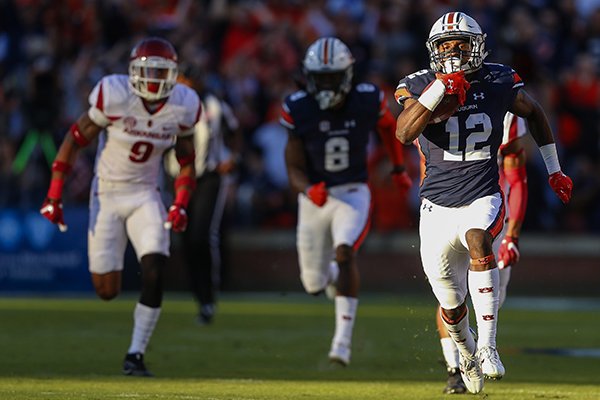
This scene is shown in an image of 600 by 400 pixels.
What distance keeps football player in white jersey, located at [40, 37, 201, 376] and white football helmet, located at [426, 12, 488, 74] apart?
236 centimetres

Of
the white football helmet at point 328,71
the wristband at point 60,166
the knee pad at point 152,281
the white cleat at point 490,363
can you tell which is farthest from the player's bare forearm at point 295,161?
the white cleat at point 490,363

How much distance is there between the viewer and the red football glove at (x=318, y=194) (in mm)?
10000

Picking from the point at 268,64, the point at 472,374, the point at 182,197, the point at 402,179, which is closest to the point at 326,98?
the point at 402,179

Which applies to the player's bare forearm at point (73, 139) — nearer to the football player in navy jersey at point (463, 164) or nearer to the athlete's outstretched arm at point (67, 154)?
the athlete's outstretched arm at point (67, 154)

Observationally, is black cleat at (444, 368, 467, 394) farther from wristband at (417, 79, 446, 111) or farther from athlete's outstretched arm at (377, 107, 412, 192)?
athlete's outstretched arm at (377, 107, 412, 192)

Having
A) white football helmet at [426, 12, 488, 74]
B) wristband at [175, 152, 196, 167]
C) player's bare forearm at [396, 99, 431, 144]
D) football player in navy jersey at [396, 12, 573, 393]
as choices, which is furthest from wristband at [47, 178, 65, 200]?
white football helmet at [426, 12, 488, 74]

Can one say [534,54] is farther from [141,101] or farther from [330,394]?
[330,394]

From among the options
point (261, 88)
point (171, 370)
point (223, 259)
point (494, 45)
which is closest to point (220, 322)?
point (223, 259)

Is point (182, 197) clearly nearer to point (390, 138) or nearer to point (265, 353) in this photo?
point (265, 353)

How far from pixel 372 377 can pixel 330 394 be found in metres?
1.13

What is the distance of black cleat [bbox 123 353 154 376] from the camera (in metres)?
9.02

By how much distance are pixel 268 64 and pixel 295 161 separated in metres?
7.15

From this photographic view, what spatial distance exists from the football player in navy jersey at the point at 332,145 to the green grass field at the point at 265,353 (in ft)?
3.03

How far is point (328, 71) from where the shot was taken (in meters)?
10.2
